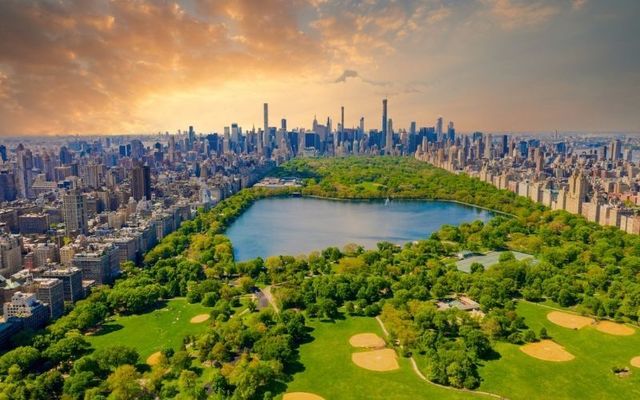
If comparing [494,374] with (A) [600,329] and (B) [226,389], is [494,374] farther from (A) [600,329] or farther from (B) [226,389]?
(B) [226,389]

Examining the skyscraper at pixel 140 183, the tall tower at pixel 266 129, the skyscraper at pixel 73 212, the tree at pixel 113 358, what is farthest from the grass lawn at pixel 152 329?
the tall tower at pixel 266 129

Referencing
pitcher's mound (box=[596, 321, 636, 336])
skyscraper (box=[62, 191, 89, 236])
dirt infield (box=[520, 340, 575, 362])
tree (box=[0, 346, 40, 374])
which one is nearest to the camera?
tree (box=[0, 346, 40, 374])

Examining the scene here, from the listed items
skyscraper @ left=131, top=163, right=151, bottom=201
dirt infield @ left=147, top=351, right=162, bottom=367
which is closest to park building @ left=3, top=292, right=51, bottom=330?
dirt infield @ left=147, top=351, right=162, bottom=367

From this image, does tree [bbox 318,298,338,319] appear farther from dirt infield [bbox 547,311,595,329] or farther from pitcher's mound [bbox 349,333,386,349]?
dirt infield [bbox 547,311,595,329]

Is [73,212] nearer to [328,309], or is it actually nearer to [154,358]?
[154,358]

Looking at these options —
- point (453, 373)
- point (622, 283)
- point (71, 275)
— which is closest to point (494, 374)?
point (453, 373)

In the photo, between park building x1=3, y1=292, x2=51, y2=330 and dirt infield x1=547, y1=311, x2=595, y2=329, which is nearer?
park building x1=3, y1=292, x2=51, y2=330

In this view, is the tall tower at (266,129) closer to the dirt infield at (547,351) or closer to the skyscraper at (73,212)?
the skyscraper at (73,212)
